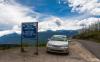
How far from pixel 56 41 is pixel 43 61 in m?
6.07

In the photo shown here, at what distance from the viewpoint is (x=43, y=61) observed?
19375 mm

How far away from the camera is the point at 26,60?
1961 centimetres

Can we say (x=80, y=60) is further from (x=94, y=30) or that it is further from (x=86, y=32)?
(x=86, y=32)

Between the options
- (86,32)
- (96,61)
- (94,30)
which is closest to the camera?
(96,61)

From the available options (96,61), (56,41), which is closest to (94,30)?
(56,41)

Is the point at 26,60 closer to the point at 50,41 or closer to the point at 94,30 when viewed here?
the point at 50,41

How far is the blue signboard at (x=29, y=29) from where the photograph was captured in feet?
78.1

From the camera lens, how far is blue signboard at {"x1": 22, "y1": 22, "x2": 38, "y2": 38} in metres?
23.8

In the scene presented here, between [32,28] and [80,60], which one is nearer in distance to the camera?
[80,60]

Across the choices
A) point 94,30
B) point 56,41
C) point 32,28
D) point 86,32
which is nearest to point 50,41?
point 56,41

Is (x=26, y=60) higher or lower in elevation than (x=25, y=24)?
lower

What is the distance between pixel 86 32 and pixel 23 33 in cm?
4232

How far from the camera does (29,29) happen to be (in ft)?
78.8

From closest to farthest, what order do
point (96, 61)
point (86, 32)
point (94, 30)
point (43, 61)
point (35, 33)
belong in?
point (43, 61), point (96, 61), point (35, 33), point (94, 30), point (86, 32)
